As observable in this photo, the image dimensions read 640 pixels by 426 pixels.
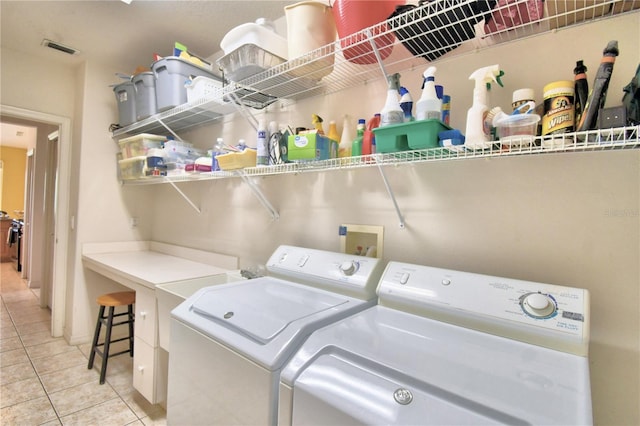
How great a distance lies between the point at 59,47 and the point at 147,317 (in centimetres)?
238

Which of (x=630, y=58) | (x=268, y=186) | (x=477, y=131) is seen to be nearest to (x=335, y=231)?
(x=268, y=186)

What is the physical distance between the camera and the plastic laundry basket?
3.84 ft

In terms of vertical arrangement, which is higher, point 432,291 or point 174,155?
point 174,155

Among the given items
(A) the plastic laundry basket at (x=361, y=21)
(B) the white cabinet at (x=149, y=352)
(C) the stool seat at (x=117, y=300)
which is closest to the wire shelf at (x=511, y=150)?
(A) the plastic laundry basket at (x=361, y=21)

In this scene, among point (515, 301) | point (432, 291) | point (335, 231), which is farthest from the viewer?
point (335, 231)

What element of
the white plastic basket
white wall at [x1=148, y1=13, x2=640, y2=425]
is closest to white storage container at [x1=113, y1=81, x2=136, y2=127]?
the white plastic basket

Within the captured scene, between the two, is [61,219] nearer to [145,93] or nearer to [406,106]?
[145,93]

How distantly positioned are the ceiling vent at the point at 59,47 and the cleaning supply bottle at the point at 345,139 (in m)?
2.59

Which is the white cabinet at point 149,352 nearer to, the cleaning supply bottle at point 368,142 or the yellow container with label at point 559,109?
the cleaning supply bottle at point 368,142

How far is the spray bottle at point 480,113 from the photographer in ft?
3.22

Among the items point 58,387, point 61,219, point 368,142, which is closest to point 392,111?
point 368,142

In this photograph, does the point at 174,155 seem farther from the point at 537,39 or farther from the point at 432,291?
the point at 537,39

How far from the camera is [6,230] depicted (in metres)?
6.57

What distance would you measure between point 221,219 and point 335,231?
1.11m
